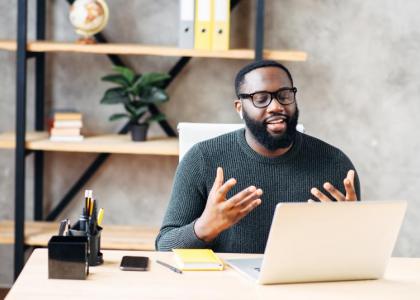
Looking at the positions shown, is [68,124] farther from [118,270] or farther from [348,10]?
[118,270]

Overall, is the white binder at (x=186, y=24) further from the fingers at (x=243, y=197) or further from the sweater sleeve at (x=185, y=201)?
the fingers at (x=243, y=197)

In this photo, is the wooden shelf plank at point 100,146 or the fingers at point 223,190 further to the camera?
the wooden shelf plank at point 100,146

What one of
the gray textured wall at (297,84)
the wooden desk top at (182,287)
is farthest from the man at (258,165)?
the gray textured wall at (297,84)

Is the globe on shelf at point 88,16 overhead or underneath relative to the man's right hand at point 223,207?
overhead

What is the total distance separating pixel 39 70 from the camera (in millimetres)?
Result: 3750

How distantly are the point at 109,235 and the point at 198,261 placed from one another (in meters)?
1.62

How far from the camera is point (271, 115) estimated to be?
2387 millimetres

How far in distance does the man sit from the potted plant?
1.06 meters

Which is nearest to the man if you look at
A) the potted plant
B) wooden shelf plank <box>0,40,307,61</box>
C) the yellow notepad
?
the yellow notepad

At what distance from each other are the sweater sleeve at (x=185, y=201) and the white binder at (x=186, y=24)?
3.44 feet

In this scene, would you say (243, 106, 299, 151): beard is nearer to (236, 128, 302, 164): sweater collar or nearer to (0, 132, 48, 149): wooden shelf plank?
(236, 128, 302, 164): sweater collar

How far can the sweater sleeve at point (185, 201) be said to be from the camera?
2.31 metres

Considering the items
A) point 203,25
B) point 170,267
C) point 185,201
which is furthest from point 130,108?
point 170,267

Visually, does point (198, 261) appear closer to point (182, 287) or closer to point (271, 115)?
point (182, 287)
